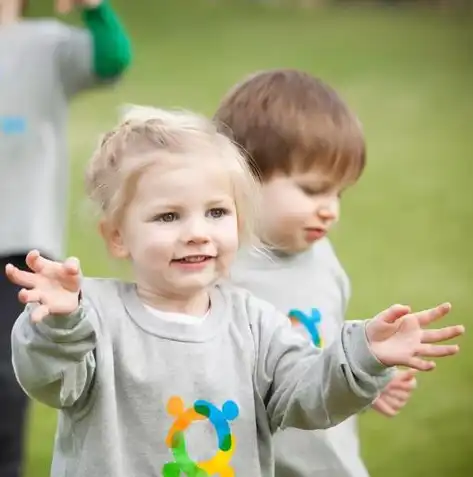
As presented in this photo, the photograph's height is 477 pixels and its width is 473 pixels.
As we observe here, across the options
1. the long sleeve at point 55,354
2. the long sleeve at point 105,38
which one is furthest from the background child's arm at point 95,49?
the long sleeve at point 55,354

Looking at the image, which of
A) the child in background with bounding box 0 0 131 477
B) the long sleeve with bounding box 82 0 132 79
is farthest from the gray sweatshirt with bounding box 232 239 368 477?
the long sleeve with bounding box 82 0 132 79

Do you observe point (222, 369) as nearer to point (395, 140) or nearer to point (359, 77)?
point (395, 140)

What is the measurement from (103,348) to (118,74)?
4.87ft

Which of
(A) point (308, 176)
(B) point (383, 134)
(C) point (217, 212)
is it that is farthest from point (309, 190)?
(B) point (383, 134)

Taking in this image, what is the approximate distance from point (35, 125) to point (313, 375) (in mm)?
1455

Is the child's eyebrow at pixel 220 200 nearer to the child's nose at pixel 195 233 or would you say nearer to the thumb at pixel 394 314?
the child's nose at pixel 195 233

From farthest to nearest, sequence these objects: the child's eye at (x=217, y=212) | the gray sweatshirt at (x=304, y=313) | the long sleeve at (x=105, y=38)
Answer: the long sleeve at (x=105, y=38)
the gray sweatshirt at (x=304, y=313)
the child's eye at (x=217, y=212)

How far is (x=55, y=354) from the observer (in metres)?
1.50

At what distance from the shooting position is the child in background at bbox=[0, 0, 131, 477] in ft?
9.12

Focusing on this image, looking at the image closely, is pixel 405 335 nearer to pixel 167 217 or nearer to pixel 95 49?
pixel 167 217

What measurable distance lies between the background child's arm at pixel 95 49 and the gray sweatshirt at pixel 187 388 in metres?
1.32

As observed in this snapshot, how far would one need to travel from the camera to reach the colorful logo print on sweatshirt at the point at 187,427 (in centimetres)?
162

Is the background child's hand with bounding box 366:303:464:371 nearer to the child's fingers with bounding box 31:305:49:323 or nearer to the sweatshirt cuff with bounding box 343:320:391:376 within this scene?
the sweatshirt cuff with bounding box 343:320:391:376

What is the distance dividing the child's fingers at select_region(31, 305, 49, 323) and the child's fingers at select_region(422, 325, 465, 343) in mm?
494
